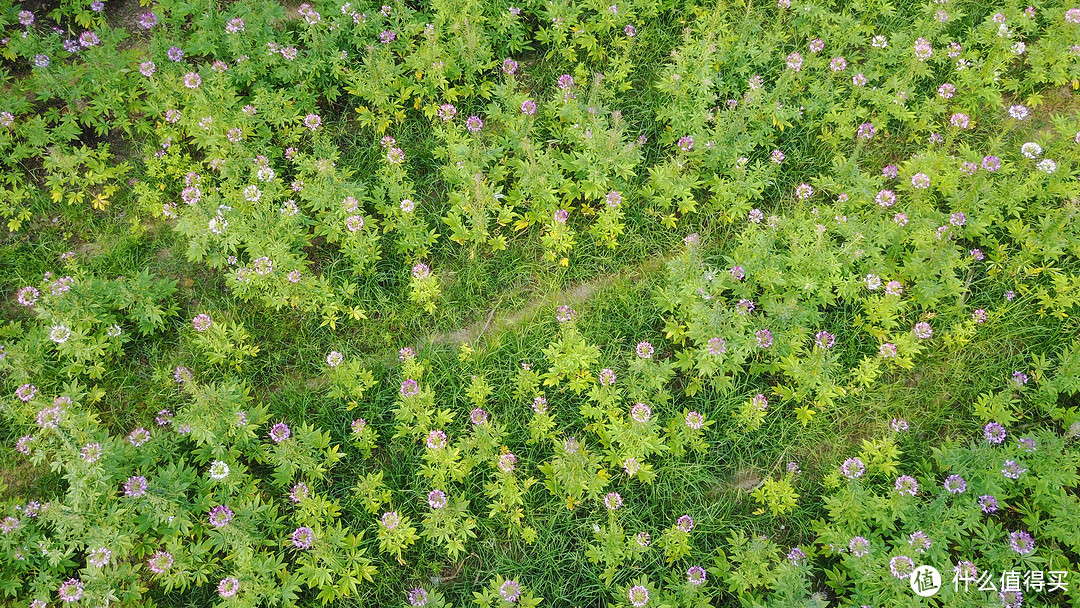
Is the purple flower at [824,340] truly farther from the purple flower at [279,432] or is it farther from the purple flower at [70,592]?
the purple flower at [70,592]

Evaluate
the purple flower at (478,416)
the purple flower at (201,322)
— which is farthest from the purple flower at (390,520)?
the purple flower at (201,322)

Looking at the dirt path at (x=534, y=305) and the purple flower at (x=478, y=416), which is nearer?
the purple flower at (x=478, y=416)

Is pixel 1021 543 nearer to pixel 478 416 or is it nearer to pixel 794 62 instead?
pixel 478 416

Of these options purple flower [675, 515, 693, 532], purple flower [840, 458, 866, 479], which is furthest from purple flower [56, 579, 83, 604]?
purple flower [840, 458, 866, 479]

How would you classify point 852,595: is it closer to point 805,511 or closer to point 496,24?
point 805,511

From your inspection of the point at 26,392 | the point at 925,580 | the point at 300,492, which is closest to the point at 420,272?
the point at 300,492

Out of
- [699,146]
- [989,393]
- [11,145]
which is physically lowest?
[989,393]

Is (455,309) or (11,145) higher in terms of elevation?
(11,145)

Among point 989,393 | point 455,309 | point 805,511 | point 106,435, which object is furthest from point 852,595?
point 106,435
